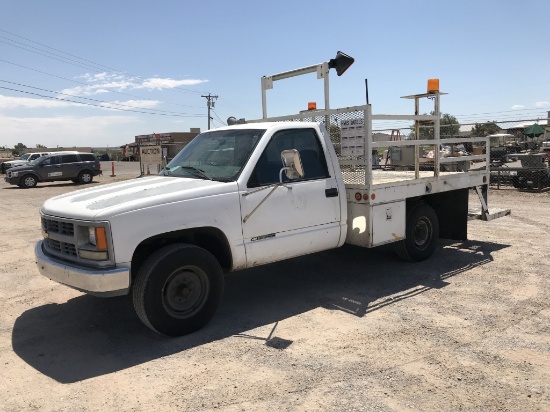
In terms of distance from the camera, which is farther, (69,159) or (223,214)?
(69,159)

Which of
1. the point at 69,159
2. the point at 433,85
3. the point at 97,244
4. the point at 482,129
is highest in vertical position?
the point at 433,85

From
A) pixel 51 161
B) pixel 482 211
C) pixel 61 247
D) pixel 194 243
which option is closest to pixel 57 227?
pixel 61 247

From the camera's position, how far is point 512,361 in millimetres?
3758

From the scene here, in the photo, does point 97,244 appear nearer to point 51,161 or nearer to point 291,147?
point 291,147

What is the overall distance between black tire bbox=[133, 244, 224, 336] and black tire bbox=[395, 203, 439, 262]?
307 cm

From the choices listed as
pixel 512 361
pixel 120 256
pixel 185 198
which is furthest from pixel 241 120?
pixel 512 361

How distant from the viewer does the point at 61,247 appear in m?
4.43

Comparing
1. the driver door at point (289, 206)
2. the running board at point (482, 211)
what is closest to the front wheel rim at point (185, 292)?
the driver door at point (289, 206)

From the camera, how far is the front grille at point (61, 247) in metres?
4.31

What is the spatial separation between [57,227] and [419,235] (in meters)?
4.79

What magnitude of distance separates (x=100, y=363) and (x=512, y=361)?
11.1 feet

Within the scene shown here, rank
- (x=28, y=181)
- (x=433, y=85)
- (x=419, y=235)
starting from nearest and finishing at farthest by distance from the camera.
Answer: (x=433, y=85) < (x=419, y=235) < (x=28, y=181)

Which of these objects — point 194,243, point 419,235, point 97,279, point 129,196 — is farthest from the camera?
point 419,235

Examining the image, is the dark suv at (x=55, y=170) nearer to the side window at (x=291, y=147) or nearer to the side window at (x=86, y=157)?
the side window at (x=86, y=157)
